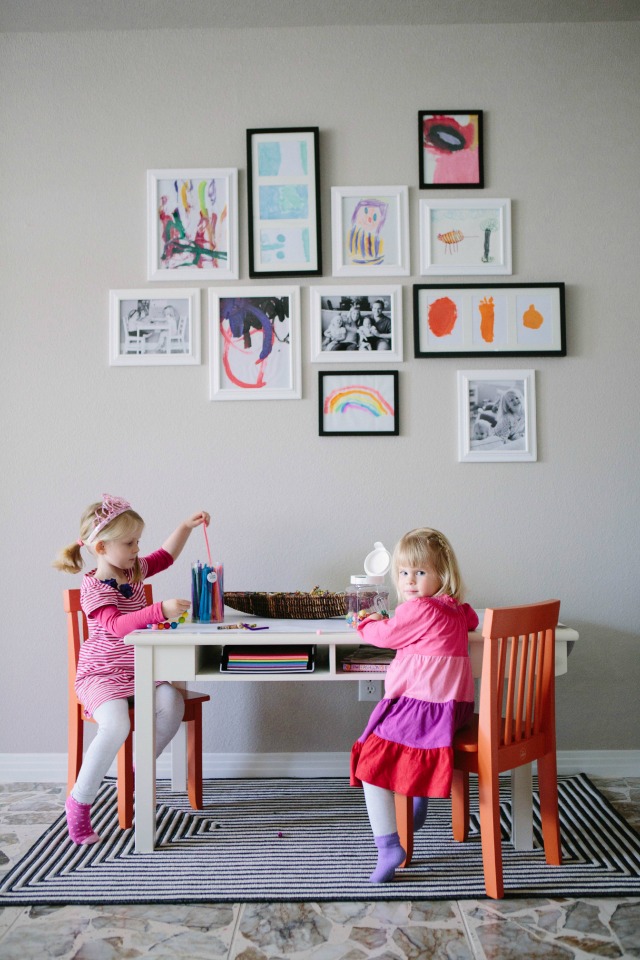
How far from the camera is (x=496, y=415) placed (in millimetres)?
3082

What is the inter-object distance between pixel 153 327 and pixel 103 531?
917mm

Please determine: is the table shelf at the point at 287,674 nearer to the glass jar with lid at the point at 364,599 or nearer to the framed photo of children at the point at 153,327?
the glass jar with lid at the point at 364,599

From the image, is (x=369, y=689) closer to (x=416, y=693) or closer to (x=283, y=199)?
(x=416, y=693)

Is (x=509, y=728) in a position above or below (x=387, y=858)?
above

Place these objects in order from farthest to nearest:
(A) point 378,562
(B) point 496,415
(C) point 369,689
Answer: (B) point 496,415 < (A) point 378,562 < (C) point 369,689

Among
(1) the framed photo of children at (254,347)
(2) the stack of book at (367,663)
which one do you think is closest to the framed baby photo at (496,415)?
(1) the framed photo of children at (254,347)

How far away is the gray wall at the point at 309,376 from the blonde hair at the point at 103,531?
1.39 feet

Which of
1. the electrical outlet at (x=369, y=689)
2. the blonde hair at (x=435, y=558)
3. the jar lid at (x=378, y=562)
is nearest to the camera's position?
the blonde hair at (x=435, y=558)

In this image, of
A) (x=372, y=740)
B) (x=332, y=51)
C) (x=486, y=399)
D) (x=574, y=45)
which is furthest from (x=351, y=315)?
(x=372, y=740)

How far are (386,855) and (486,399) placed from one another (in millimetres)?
1657

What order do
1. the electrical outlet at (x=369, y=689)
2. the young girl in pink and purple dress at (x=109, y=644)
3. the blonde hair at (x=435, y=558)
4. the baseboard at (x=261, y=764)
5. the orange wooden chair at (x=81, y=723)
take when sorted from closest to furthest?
the blonde hair at (x=435, y=558), the young girl in pink and purple dress at (x=109, y=644), the electrical outlet at (x=369, y=689), the orange wooden chair at (x=81, y=723), the baseboard at (x=261, y=764)

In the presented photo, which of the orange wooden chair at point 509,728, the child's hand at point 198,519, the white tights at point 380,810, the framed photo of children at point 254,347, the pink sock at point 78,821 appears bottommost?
the pink sock at point 78,821

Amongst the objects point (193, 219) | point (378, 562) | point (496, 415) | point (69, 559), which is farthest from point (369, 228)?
point (69, 559)

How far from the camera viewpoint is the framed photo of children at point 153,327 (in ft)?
10.2
